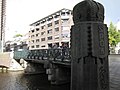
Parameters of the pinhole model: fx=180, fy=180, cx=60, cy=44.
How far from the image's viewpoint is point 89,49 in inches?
148

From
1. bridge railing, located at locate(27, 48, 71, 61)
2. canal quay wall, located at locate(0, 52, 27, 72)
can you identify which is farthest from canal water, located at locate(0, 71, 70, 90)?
canal quay wall, located at locate(0, 52, 27, 72)

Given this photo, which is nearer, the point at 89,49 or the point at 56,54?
the point at 89,49

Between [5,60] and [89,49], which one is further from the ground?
[89,49]

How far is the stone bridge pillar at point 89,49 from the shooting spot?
3.76 metres

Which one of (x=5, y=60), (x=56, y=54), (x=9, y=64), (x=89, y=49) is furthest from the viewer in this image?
(x=5, y=60)

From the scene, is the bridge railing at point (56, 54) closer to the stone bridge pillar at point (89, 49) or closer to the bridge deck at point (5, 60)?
the stone bridge pillar at point (89, 49)

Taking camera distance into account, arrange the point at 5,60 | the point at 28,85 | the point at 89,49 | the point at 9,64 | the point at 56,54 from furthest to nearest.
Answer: the point at 5,60
the point at 9,64
the point at 28,85
the point at 56,54
the point at 89,49

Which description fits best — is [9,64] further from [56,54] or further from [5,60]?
[56,54]

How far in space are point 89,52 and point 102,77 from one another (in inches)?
24.9

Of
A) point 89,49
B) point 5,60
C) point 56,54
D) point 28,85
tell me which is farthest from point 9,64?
point 89,49

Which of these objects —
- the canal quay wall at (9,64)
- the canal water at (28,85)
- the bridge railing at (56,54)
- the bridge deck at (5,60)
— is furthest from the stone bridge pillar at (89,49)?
the bridge deck at (5,60)

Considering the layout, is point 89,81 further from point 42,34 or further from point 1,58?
point 42,34

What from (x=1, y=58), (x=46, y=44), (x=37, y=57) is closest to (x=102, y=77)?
(x=37, y=57)

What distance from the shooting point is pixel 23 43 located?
108m
